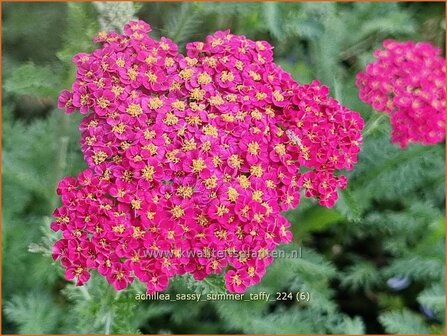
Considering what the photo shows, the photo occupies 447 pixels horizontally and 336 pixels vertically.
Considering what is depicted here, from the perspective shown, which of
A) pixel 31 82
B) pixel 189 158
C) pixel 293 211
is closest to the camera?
pixel 189 158

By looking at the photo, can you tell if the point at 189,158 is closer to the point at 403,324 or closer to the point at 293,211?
the point at 293,211

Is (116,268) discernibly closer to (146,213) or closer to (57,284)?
(146,213)

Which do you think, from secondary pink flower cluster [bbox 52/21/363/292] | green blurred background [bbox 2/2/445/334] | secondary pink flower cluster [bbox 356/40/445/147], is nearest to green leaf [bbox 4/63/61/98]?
green blurred background [bbox 2/2/445/334]

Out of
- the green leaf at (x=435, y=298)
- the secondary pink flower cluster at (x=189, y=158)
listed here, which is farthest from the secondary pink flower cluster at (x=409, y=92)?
the green leaf at (x=435, y=298)

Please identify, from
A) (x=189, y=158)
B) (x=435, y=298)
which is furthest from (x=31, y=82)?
(x=435, y=298)

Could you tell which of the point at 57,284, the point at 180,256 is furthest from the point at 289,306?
the point at 180,256

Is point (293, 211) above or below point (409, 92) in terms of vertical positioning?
below
